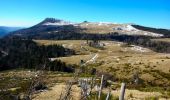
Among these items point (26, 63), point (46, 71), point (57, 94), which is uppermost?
point (46, 71)

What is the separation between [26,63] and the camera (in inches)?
7111

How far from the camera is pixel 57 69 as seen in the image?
150875 mm

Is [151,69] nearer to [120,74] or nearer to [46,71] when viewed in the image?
[120,74]

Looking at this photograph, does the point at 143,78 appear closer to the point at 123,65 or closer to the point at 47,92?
the point at 123,65

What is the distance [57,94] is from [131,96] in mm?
11565

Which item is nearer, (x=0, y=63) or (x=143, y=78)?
(x=143, y=78)

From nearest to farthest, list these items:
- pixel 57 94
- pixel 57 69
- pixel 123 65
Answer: pixel 57 94
pixel 57 69
pixel 123 65

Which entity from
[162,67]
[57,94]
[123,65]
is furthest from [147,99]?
[123,65]

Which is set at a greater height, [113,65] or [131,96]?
[131,96]

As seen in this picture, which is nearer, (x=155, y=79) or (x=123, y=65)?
(x=155, y=79)

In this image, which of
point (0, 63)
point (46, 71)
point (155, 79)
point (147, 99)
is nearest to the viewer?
point (46, 71)

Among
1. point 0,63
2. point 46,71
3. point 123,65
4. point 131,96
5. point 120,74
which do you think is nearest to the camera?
point 46,71

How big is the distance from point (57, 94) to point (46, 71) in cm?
3650

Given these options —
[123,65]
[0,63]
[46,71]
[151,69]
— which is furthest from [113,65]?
[46,71]
